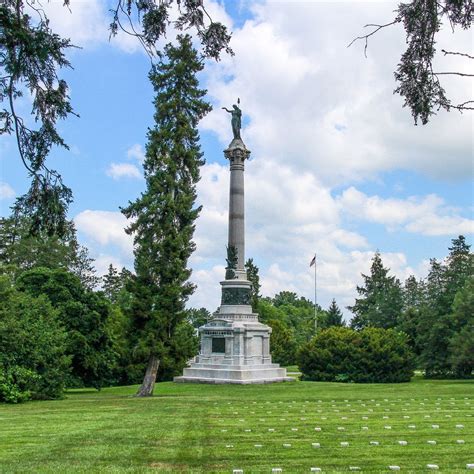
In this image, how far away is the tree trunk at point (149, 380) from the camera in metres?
28.4

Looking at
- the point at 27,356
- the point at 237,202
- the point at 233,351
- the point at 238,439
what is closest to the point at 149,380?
the point at 27,356

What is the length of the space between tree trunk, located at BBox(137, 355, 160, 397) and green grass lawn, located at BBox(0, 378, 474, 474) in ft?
31.8

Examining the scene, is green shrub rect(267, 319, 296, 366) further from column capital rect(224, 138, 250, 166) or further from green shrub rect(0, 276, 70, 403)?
green shrub rect(0, 276, 70, 403)

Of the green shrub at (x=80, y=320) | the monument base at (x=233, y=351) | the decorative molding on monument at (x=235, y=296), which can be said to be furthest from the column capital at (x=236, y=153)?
the green shrub at (x=80, y=320)

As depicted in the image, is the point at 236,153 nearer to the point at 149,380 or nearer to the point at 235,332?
the point at 235,332

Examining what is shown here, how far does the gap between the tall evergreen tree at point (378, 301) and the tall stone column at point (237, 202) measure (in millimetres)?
32545

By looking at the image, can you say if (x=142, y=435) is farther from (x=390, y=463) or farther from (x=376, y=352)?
(x=376, y=352)

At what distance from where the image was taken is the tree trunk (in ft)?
93.3

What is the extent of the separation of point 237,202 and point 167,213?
36.5 feet

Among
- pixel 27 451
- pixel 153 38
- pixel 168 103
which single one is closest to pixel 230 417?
pixel 27 451

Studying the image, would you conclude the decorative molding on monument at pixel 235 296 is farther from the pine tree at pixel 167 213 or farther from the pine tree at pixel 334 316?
the pine tree at pixel 334 316

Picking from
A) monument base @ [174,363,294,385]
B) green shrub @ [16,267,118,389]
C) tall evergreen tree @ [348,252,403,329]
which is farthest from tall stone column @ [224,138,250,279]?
tall evergreen tree @ [348,252,403,329]

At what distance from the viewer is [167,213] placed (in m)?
29.3

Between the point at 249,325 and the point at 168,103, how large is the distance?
46.5ft
